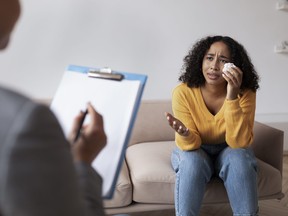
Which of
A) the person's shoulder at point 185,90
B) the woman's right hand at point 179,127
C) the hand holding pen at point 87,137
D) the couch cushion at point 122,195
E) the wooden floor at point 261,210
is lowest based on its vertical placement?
the wooden floor at point 261,210

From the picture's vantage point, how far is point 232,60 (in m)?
1.73

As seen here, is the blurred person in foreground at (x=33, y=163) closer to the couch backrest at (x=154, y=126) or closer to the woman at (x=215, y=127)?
the woman at (x=215, y=127)

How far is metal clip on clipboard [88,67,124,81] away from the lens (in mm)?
775

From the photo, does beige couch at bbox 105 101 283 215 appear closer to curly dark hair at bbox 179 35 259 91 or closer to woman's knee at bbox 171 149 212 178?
woman's knee at bbox 171 149 212 178

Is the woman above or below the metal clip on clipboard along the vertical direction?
below

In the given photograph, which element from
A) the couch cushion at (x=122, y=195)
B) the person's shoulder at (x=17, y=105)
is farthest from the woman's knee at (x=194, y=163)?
the person's shoulder at (x=17, y=105)

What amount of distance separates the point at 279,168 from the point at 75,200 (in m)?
1.54

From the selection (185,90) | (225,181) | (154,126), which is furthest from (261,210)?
(185,90)

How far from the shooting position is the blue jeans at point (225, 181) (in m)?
1.45

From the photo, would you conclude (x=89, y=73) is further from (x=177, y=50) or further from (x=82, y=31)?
(x=177, y=50)

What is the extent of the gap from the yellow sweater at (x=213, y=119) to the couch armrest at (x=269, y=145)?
18 cm

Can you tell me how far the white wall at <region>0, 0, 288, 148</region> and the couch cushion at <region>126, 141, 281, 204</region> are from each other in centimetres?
91

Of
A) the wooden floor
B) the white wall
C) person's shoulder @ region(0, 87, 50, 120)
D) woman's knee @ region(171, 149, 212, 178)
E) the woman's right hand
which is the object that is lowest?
the wooden floor

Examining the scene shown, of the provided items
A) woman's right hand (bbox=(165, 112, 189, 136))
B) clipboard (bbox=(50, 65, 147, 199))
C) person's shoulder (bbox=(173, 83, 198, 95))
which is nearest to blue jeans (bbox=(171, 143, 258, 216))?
woman's right hand (bbox=(165, 112, 189, 136))
